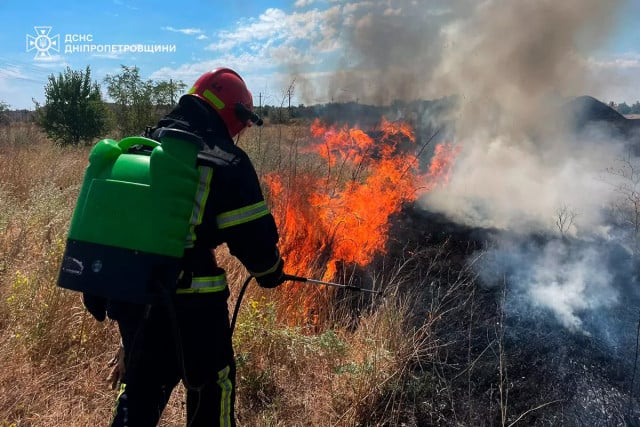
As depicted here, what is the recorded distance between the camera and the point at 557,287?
4453 millimetres

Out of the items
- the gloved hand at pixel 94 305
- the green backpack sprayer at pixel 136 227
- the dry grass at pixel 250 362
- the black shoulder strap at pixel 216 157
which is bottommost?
the dry grass at pixel 250 362

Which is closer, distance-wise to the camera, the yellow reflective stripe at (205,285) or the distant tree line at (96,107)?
the yellow reflective stripe at (205,285)

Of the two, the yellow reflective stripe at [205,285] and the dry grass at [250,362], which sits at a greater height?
the yellow reflective stripe at [205,285]

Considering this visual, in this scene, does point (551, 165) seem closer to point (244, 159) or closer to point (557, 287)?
point (557, 287)

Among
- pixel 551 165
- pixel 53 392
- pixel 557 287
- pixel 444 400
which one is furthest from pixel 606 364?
pixel 551 165

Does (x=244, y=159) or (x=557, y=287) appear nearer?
(x=244, y=159)

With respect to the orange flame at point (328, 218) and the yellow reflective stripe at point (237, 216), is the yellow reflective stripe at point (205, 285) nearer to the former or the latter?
the yellow reflective stripe at point (237, 216)

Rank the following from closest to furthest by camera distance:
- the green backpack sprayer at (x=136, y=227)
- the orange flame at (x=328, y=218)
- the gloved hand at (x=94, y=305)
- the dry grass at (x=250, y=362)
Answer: the green backpack sprayer at (x=136, y=227), the gloved hand at (x=94, y=305), the dry grass at (x=250, y=362), the orange flame at (x=328, y=218)

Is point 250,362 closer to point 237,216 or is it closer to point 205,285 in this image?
point 205,285

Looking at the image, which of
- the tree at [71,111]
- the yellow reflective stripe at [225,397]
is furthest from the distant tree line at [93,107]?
the yellow reflective stripe at [225,397]

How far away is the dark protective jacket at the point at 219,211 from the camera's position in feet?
5.95

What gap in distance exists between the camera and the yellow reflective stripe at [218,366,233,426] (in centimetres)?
203

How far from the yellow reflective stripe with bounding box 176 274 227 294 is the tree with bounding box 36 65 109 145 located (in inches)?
557

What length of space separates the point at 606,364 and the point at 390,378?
2071mm
